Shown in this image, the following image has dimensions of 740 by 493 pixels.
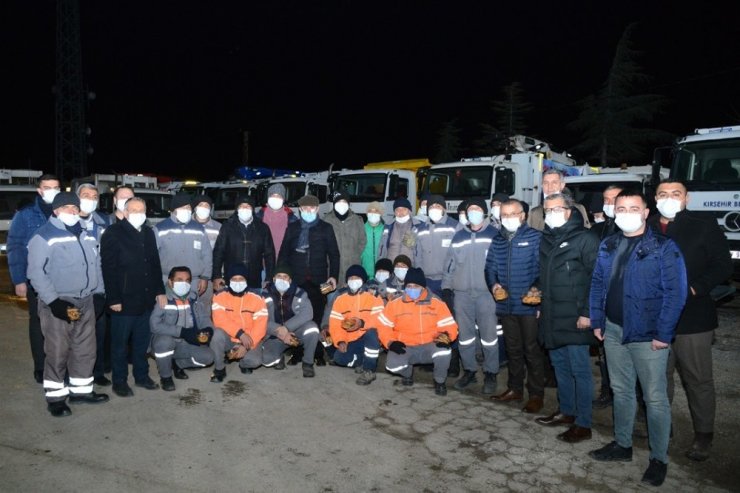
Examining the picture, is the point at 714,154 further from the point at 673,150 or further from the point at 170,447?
the point at 170,447

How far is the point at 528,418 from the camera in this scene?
183 inches

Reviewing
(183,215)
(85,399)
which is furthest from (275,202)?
(85,399)

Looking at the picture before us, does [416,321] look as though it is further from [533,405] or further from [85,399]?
[85,399]

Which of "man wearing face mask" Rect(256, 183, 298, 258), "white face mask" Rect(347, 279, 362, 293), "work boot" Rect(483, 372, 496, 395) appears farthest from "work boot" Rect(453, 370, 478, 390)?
"man wearing face mask" Rect(256, 183, 298, 258)

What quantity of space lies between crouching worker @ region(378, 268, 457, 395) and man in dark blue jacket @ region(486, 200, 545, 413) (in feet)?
2.39

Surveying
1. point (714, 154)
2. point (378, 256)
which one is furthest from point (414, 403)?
point (714, 154)

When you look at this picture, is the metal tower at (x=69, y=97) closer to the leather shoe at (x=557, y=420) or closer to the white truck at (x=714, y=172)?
the white truck at (x=714, y=172)

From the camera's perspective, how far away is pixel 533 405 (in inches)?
189

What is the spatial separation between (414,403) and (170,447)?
2231 mm

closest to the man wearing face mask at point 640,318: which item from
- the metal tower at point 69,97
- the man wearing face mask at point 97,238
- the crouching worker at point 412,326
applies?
the crouching worker at point 412,326

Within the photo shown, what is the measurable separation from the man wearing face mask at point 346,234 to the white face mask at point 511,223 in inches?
99.8

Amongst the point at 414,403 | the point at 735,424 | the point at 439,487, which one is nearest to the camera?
the point at 439,487

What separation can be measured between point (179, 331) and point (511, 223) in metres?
3.69

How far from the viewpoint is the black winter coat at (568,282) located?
14.0 feet
